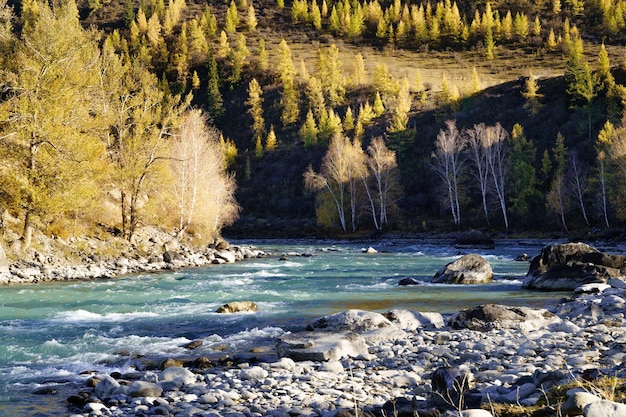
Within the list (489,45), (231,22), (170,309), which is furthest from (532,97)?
(231,22)

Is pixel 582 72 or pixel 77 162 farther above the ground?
pixel 582 72

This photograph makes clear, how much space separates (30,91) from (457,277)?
1878cm

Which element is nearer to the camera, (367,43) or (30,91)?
(30,91)

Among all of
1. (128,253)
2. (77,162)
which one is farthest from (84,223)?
(77,162)

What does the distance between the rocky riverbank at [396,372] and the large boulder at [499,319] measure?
0.03 m

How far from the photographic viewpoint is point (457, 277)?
20281 millimetres

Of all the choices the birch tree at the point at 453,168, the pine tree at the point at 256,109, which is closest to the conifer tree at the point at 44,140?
the birch tree at the point at 453,168

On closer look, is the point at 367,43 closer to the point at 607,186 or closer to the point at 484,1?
the point at 484,1

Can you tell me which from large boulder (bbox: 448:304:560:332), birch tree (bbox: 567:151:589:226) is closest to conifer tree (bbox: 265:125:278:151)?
birch tree (bbox: 567:151:589:226)

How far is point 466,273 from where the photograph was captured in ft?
66.5

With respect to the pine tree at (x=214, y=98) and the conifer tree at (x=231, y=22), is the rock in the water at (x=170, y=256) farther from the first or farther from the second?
the conifer tree at (x=231, y=22)

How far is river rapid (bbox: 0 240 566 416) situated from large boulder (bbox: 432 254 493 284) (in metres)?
0.52

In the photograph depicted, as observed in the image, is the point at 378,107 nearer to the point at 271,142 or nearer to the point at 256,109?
A: the point at 271,142

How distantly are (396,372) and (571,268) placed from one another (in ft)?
39.7
